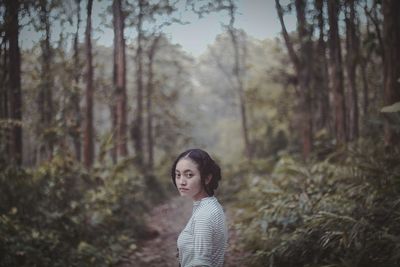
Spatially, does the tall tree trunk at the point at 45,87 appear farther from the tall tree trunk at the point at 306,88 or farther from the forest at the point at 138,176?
the tall tree trunk at the point at 306,88

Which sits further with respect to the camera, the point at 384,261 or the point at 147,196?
the point at 147,196

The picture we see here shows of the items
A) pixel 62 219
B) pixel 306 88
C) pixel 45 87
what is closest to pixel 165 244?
pixel 62 219

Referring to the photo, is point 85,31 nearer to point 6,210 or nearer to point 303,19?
point 6,210

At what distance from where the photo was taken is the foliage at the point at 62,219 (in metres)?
4.46

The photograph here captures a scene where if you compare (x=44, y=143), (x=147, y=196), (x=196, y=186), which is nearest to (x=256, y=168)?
(x=147, y=196)

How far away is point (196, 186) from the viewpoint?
2418 mm

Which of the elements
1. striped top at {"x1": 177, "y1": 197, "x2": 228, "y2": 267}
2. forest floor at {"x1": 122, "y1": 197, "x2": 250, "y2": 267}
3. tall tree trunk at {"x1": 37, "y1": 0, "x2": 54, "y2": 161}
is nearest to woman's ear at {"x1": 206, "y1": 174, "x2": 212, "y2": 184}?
striped top at {"x1": 177, "y1": 197, "x2": 228, "y2": 267}

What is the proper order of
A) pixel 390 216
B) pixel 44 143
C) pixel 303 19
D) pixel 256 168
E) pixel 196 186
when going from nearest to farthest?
pixel 196 186
pixel 390 216
pixel 303 19
pixel 44 143
pixel 256 168

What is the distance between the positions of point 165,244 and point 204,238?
184 inches

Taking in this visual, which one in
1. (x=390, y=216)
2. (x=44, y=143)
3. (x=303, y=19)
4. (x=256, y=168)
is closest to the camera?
(x=390, y=216)

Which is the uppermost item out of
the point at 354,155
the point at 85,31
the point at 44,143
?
the point at 85,31

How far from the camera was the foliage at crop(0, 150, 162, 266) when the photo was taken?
14.6 ft

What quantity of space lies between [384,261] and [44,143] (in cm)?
592

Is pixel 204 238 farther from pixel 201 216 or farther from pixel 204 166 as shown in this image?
pixel 204 166
